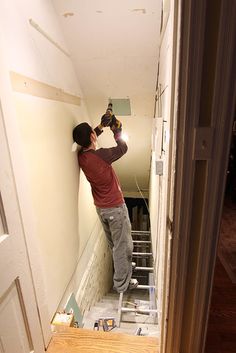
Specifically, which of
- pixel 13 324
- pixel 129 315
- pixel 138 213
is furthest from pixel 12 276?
pixel 138 213

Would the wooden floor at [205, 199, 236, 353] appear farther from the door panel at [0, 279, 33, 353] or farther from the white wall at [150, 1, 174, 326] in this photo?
the door panel at [0, 279, 33, 353]

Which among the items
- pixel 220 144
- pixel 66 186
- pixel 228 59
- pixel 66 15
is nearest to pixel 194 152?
pixel 220 144

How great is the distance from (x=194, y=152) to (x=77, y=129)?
5.03 feet

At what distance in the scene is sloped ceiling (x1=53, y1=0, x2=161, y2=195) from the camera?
64.4 inches

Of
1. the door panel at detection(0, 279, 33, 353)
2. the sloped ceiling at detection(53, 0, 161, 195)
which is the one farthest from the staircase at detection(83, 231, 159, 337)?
the sloped ceiling at detection(53, 0, 161, 195)

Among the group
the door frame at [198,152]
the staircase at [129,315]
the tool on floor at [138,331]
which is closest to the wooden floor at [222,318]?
the door frame at [198,152]

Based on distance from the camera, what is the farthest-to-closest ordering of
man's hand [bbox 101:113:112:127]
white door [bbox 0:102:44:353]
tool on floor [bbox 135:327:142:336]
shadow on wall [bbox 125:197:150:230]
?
shadow on wall [bbox 125:197:150:230], man's hand [bbox 101:113:112:127], tool on floor [bbox 135:327:142:336], white door [bbox 0:102:44:353]

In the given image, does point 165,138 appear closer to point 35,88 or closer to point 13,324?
point 35,88

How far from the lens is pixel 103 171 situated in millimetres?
2359

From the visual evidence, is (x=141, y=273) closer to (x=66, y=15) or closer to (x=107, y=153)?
(x=107, y=153)

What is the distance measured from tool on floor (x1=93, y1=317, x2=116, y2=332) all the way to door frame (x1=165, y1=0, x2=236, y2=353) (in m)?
1.51

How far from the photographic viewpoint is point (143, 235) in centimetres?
440

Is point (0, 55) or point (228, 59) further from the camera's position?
point (0, 55)

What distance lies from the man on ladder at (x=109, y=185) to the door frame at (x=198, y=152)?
58.2 inches
